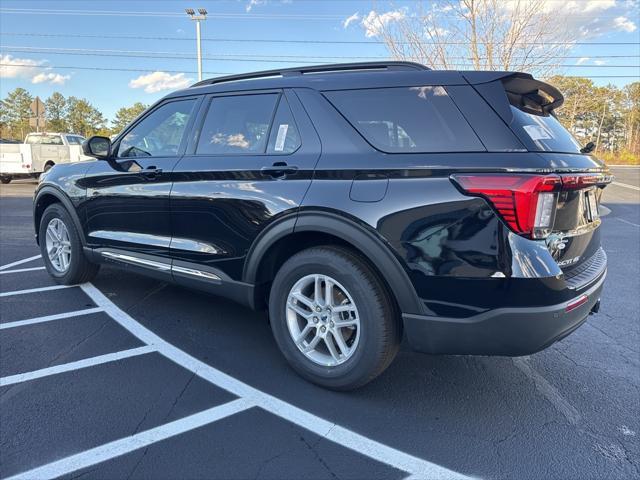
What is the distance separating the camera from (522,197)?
7.32ft

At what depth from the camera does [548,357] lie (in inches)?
137

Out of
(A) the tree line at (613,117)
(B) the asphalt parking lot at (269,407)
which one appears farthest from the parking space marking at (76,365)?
(A) the tree line at (613,117)

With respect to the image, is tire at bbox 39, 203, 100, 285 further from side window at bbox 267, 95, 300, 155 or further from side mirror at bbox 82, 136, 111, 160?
side window at bbox 267, 95, 300, 155

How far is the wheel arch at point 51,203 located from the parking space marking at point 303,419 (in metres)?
1.43

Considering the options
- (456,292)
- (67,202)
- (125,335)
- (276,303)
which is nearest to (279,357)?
(276,303)

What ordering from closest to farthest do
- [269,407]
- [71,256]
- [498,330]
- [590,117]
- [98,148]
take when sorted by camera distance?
1. [498,330]
2. [269,407]
3. [98,148]
4. [71,256]
5. [590,117]

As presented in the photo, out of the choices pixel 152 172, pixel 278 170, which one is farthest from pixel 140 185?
pixel 278 170

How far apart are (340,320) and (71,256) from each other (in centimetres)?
331

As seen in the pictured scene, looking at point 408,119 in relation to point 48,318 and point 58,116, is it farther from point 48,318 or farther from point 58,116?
point 58,116

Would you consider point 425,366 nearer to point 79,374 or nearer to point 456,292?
point 456,292

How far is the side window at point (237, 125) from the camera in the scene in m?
3.27

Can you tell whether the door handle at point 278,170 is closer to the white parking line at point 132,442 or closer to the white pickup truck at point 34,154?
the white parking line at point 132,442

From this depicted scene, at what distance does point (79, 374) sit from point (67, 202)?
221cm

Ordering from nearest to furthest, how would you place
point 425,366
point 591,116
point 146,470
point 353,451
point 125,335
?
point 146,470, point 353,451, point 425,366, point 125,335, point 591,116
